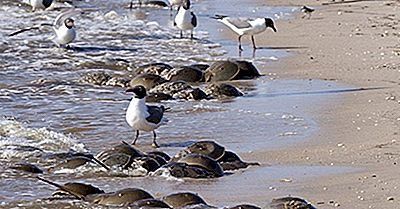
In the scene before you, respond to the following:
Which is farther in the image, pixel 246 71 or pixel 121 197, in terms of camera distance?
pixel 246 71

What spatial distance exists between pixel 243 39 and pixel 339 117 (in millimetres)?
6806

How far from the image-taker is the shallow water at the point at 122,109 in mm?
8664

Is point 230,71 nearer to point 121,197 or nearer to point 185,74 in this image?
point 185,74

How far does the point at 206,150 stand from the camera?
9266mm

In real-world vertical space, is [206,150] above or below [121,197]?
above

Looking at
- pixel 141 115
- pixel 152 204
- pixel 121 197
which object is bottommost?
pixel 152 204

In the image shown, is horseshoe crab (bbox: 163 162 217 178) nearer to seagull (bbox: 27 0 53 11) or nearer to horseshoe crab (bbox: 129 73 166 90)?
horseshoe crab (bbox: 129 73 166 90)

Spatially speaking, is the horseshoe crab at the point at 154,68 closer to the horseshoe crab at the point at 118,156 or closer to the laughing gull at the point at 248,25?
the laughing gull at the point at 248,25

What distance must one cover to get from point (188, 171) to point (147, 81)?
16.1 feet

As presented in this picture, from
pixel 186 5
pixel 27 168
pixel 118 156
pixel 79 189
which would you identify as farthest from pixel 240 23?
pixel 79 189

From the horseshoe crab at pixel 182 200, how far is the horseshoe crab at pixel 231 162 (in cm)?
163

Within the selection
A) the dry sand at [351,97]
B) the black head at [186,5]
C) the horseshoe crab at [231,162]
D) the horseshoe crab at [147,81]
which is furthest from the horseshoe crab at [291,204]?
the black head at [186,5]

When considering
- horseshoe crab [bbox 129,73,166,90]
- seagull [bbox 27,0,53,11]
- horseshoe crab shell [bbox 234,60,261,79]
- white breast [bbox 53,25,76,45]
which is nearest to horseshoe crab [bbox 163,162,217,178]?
horseshoe crab [bbox 129,73,166,90]

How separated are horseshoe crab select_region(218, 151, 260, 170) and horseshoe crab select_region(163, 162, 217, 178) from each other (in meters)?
0.44
